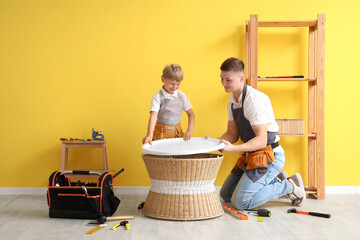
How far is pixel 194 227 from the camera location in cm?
244

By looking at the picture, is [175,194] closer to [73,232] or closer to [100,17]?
[73,232]

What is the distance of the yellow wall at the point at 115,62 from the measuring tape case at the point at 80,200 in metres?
1.03

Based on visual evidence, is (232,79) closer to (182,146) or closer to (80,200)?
(182,146)

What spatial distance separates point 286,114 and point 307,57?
572 millimetres

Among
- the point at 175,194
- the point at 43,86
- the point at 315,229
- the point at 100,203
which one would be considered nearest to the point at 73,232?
the point at 100,203

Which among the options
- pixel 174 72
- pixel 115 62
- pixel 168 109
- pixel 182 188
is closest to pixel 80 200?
pixel 182 188

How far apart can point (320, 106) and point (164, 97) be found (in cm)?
135

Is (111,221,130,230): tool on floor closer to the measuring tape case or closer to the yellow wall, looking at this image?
the measuring tape case

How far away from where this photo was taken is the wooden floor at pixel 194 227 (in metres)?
2.26

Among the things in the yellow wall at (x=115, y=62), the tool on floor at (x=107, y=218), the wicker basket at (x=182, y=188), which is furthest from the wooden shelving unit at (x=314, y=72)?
the tool on floor at (x=107, y=218)

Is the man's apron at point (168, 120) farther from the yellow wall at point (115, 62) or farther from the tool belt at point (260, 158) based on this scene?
the tool belt at point (260, 158)

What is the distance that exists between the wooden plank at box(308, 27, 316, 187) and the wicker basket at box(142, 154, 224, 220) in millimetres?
1339

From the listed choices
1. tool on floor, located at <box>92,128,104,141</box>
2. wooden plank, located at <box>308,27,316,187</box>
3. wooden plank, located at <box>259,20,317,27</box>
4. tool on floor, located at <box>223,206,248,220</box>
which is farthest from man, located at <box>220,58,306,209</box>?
tool on floor, located at <box>92,128,104,141</box>

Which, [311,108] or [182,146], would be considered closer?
[182,146]
